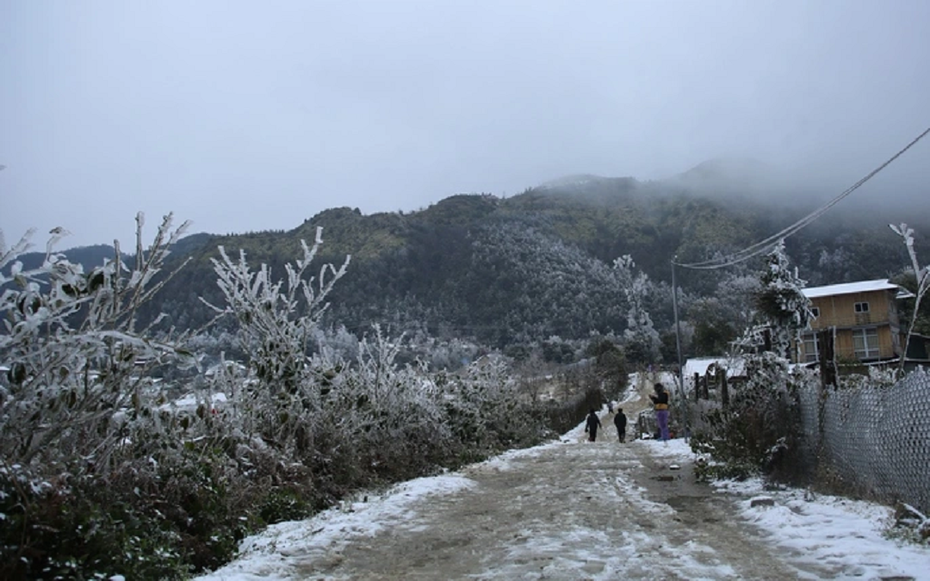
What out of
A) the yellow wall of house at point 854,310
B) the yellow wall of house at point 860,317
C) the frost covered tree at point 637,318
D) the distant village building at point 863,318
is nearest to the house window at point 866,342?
the distant village building at point 863,318

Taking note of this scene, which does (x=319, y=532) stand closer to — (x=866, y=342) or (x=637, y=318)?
(x=866, y=342)

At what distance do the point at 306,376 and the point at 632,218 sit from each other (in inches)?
3984

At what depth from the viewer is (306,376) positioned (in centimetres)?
974

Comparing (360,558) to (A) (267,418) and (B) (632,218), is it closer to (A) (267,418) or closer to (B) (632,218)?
(A) (267,418)

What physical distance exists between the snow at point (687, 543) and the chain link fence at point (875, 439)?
279 millimetres

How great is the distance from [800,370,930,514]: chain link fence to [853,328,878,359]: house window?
4578cm

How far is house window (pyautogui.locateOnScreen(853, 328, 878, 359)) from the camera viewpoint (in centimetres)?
4812

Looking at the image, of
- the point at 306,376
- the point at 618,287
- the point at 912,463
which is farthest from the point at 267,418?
the point at 618,287

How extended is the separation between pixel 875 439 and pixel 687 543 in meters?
2.22

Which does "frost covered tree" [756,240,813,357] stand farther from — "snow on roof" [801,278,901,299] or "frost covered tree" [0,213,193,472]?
"snow on roof" [801,278,901,299]

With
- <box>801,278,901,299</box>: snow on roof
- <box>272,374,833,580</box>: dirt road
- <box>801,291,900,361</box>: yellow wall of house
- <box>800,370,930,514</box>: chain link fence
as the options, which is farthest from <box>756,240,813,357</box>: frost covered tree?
<box>801,291,900,361</box>: yellow wall of house

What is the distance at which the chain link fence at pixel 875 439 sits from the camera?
18.6 ft

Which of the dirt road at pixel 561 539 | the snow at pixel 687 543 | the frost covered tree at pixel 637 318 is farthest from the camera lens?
the frost covered tree at pixel 637 318

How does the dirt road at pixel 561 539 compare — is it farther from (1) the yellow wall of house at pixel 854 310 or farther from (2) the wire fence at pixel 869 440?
(1) the yellow wall of house at pixel 854 310
